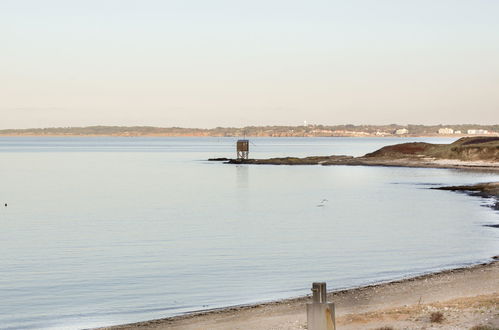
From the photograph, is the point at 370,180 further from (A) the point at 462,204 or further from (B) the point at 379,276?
(B) the point at 379,276

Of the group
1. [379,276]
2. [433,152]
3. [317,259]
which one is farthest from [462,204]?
[433,152]

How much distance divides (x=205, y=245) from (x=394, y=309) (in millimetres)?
21290

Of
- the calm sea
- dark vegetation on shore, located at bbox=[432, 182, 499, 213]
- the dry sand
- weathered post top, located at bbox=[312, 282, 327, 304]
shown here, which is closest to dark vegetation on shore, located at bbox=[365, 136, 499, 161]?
the calm sea

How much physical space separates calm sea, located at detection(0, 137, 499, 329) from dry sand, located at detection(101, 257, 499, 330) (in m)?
2.59

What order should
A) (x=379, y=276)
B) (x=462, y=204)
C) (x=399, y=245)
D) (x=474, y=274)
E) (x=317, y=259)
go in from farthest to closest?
(x=462, y=204) → (x=399, y=245) → (x=317, y=259) → (x=379, y=276) → (x=474, y=274)

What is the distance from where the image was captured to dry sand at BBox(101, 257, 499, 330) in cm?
1759

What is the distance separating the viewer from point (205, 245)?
40.6m

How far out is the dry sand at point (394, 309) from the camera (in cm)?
1759

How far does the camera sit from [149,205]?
223ft

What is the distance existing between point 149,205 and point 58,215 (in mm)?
11261

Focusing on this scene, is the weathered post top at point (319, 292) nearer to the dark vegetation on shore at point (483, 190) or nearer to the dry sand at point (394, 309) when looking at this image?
the dry sand at point (394, 309)

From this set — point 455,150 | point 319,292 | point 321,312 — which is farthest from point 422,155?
point 319,292

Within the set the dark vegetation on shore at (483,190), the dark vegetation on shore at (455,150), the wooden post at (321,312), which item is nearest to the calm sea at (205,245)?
the dark vegetation on shore at (483,190)

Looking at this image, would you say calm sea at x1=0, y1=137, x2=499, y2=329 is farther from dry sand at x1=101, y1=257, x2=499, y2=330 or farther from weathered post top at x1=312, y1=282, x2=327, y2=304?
weathered post top at x1=312, y1=282, x2=327, y2=304
